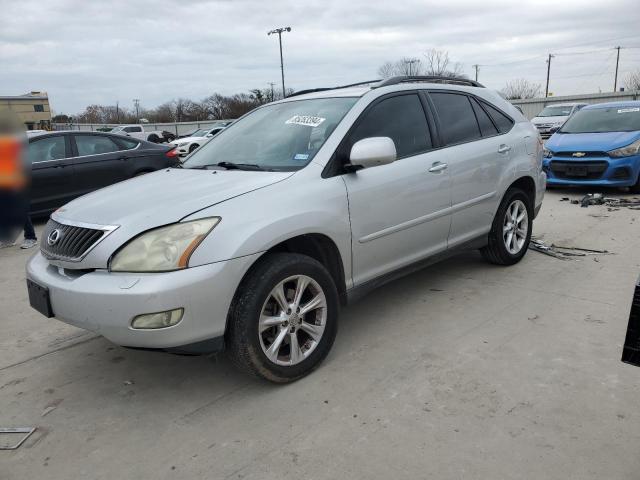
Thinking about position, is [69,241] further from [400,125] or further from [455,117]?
[455,117]

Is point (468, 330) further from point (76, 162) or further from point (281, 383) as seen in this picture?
point (76, 162)

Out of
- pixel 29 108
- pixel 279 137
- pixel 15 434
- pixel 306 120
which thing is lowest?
pixel 15 434

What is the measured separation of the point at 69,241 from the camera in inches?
111

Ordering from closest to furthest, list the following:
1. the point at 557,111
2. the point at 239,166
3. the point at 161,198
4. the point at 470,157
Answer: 1. the point at 161,198
2. the point at 239,166
3. the point at 470,157
4. the point at 557,111

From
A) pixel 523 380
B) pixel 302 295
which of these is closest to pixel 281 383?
pixel 302 295

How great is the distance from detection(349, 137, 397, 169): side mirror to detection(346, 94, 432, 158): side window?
10.2 inches

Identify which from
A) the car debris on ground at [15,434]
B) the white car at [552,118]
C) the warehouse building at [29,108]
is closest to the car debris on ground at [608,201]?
the car debris on ground at [15,434]

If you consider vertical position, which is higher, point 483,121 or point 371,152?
point 483,121

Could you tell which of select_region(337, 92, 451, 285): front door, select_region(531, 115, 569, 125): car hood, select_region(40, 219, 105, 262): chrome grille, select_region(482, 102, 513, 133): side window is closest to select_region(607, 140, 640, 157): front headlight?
select_region(482, 102, 513, 133): side window

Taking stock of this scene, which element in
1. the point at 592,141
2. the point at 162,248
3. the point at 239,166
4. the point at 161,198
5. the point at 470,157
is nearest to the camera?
the point at 162,248

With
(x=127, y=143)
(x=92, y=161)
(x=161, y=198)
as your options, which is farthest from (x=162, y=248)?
(x=127, y=143)

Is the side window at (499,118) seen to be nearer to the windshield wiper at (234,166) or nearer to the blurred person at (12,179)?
the windshield wiper at (234,166)

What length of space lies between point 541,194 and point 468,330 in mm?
2305

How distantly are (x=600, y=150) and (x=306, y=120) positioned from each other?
660 cm
